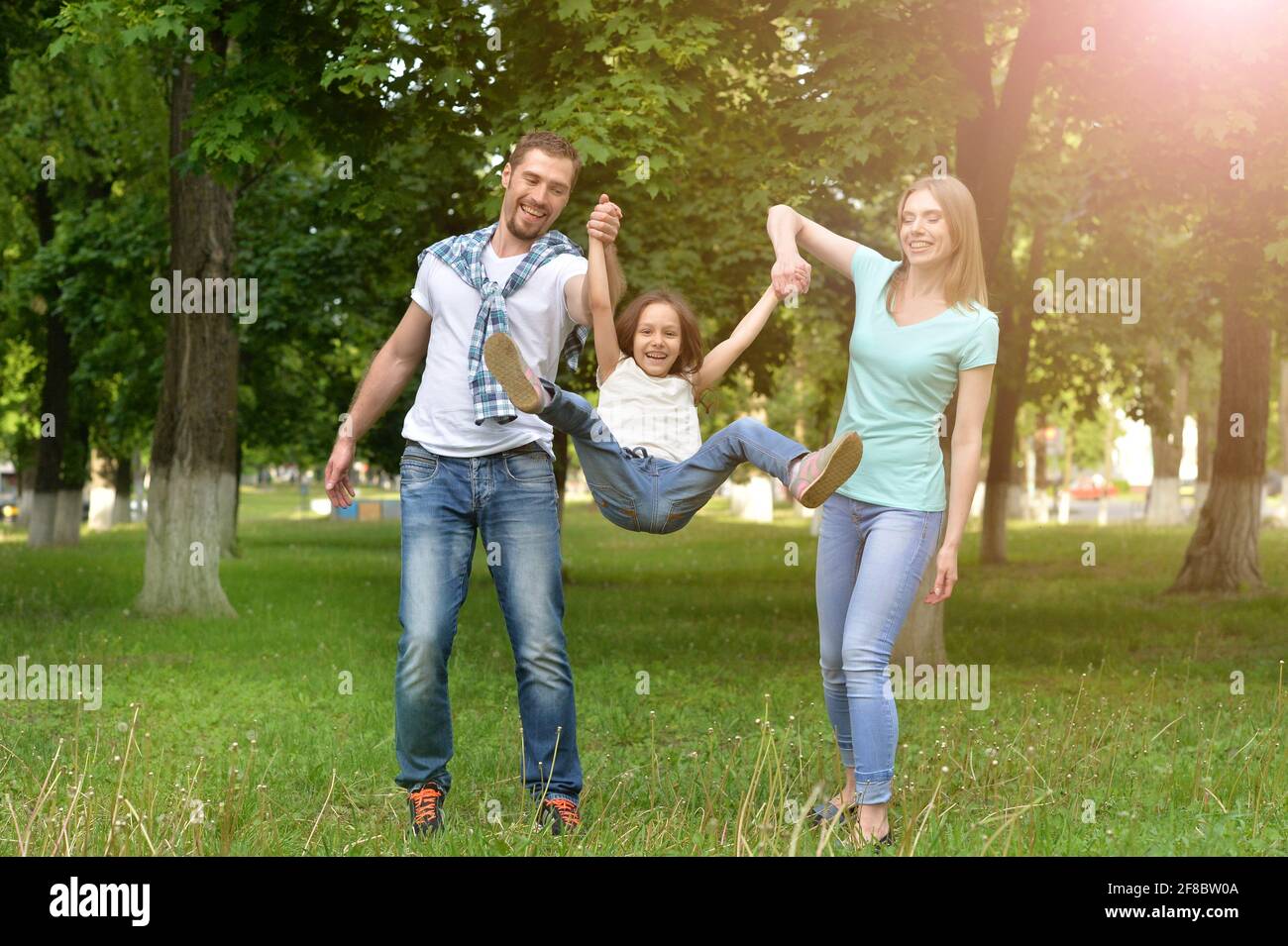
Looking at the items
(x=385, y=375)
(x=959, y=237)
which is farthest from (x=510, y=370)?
(x=959, y=237)

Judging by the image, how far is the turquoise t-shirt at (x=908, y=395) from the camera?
4.84 meters

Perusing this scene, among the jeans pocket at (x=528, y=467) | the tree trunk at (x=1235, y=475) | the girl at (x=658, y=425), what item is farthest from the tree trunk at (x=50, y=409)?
the girl at (x=658, y=425)

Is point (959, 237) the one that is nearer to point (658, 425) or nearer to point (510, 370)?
point (658, 425)

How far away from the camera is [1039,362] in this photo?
911 inches

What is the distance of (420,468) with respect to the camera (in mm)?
4984

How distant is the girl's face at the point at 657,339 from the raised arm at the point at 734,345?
12cm

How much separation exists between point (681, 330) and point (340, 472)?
4.05 ft

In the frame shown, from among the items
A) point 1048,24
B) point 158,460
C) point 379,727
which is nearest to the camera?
point 379,727

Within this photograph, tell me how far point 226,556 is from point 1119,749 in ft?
66.2

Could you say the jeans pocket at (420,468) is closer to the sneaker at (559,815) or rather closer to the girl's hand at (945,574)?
the sneaker at (559,815)

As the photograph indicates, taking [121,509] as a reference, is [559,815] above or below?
below
